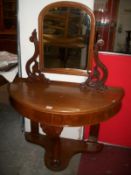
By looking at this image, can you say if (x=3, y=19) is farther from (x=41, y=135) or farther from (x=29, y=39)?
(x=41, y=135)

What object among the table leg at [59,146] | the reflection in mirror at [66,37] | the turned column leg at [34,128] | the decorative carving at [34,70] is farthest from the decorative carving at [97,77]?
the turned column leg at [34,128]

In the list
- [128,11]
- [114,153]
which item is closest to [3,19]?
[128,11]

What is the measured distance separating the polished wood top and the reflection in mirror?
27 cm

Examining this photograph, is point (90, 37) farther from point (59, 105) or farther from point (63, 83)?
point (59, 105)

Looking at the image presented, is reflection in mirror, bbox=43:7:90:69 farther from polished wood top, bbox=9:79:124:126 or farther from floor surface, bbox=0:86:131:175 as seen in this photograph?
floor surface, bbox=0:86:131:175

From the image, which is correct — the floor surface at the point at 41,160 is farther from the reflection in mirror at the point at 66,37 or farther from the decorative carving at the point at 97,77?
the reflection in mirror at the point at 66,37

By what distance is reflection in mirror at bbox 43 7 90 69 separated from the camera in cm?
170

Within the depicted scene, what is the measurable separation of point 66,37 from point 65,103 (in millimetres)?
617

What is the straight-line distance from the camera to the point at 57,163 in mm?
1943

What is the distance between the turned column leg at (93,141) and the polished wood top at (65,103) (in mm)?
563

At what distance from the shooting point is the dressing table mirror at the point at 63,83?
146cm

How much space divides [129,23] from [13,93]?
109cm

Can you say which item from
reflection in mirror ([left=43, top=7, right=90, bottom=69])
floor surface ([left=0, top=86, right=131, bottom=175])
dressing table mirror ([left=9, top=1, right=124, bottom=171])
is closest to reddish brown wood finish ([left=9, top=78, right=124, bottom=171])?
A: dressing table mirror ([left=9, top=1, right=124, bottom=171])

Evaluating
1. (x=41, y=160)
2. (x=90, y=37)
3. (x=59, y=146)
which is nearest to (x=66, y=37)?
(x=90, y=37)
